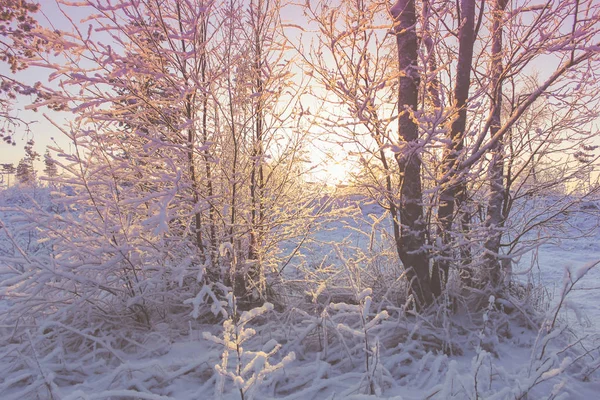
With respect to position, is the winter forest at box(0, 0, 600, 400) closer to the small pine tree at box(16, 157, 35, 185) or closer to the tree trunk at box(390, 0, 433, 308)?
the tree trunk at box(390, 0, 433, 308)

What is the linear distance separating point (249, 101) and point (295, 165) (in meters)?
0.87

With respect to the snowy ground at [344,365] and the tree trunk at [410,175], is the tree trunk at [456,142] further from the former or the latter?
the snowy ground at [344,365]

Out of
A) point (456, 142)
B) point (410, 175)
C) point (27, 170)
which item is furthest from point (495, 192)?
point (27, 170)

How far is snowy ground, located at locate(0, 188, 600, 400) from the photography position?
2066 millimetres

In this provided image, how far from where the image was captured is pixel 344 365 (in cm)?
257

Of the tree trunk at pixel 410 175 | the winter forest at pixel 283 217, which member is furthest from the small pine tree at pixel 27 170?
the tree trunk at pixel 410 175

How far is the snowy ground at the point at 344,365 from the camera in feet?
6.78

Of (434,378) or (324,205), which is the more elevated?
(324,205)

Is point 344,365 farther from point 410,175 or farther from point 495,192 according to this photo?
point 495,192

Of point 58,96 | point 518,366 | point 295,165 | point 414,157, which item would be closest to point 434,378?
point 518,366

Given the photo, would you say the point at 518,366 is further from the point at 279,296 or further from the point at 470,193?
the point at 279,296

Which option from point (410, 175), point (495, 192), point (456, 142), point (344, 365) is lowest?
point (344, 365)

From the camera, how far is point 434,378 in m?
2.26

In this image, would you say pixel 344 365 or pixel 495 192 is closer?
pixel 344 365
